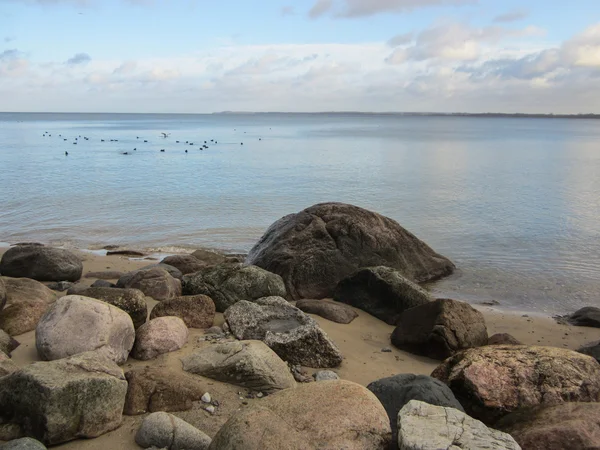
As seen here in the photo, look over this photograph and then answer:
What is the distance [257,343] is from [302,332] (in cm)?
80

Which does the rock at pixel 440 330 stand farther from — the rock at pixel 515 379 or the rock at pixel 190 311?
the rock at pixel 190 311

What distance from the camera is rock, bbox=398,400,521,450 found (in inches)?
167

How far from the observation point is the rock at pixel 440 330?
8.25 meters

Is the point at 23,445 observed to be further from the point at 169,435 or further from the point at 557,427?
the point at 557,427

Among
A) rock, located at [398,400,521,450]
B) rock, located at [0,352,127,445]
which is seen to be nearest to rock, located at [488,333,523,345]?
rock, located at [398,400,521,450]

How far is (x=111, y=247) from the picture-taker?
16.7 m

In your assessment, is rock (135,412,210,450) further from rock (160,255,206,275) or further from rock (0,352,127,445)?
rock (160,255,206,275)

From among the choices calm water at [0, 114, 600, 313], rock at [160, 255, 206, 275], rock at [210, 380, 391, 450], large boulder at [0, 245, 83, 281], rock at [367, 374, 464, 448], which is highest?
rock at [210, 380, 391, 450]

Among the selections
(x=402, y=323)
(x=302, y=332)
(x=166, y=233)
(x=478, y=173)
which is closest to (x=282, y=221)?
(x=402, y=323)

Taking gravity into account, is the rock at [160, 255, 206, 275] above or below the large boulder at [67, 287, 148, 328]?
below

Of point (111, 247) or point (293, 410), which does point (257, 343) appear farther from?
point (111, 247)

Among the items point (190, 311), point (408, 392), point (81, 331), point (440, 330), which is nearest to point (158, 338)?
point (81, 331)

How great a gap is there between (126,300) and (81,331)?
37.6 inches

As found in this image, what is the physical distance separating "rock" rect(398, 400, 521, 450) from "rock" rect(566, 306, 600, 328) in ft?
23.3
